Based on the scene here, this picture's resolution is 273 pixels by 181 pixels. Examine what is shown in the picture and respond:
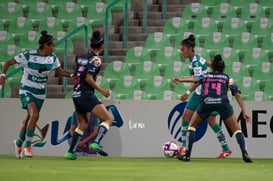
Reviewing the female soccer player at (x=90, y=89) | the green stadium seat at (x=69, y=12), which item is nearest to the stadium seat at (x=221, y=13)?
the green stadium seat at (x=69, y=12)

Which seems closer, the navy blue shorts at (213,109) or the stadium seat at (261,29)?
the navy blue shorts at (213,109)

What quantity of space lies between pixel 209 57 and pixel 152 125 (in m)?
2.58

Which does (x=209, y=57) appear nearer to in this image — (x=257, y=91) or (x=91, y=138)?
(x=257, y=91)

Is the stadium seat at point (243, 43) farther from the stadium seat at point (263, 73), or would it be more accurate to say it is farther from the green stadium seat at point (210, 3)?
the green stadium seat at point (210, 3)

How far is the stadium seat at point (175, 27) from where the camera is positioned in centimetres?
2030

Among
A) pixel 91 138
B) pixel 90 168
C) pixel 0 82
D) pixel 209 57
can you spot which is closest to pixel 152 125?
pixel 91 138

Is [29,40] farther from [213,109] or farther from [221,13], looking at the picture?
[213,109]

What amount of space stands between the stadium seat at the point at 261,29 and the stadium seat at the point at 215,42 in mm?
740

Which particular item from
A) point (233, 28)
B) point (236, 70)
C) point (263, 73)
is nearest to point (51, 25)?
point (233, 28)

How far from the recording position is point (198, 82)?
15.1 m

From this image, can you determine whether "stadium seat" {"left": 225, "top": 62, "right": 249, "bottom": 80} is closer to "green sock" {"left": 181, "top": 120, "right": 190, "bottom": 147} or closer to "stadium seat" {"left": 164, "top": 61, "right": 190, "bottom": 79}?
"stadium seat" {"left": 164, "top": 61, "right": 190, "bottom": 79}

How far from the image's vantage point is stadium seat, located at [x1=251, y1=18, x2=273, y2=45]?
19922 millimetres

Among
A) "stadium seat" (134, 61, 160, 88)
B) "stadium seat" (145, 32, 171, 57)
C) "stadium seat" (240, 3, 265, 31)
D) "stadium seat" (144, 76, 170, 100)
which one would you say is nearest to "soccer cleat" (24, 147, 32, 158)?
"stadium seat" (144, 76, 170, 100)

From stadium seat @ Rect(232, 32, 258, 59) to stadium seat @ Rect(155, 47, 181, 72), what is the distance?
1.35m
